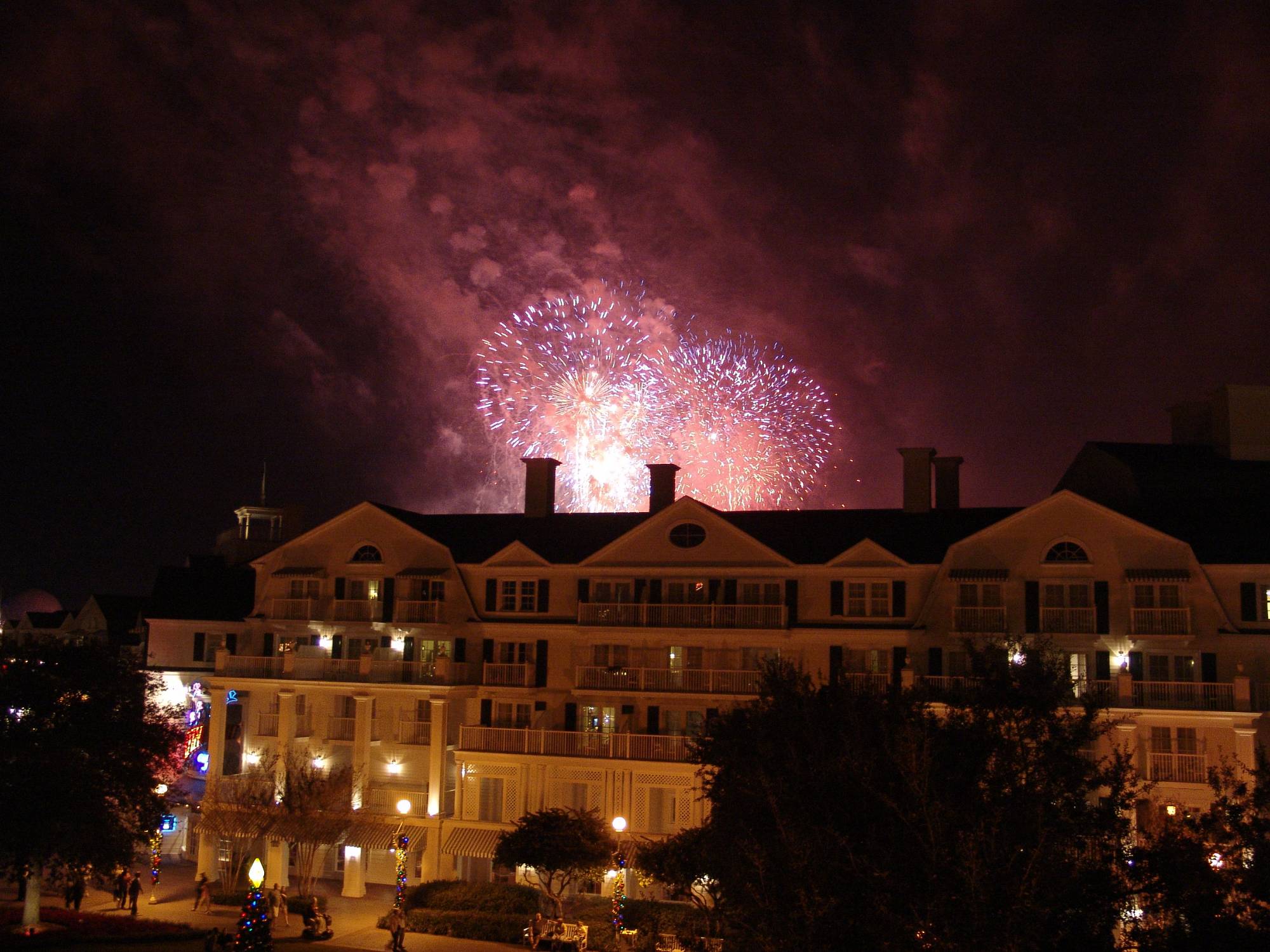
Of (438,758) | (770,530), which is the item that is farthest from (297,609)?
(770,530)

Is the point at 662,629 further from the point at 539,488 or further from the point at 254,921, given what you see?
the point at 254,921

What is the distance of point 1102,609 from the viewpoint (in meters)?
43.9

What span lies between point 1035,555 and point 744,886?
80.7ft

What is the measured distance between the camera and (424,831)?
48.5 meters

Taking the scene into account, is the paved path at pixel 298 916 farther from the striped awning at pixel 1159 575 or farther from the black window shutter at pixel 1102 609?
the striped awning at pixel 1159 575

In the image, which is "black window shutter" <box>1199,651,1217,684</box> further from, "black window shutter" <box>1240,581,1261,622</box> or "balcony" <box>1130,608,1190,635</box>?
"black window shutter" <box>1240,581,1261,622</box>

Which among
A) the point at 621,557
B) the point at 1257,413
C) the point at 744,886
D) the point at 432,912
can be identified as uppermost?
the point at 1257,413

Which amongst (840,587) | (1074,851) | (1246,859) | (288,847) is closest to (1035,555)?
(840,587)

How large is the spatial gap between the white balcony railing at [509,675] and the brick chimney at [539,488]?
26.3 feet

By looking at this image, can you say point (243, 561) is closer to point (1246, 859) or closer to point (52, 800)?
point (52, 800)

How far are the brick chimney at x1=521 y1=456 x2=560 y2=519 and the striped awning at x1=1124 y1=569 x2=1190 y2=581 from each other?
80.1 feet

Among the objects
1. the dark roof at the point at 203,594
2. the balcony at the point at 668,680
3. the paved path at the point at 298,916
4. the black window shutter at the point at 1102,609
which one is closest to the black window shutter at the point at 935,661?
the black window shutter at the point at 1102,609

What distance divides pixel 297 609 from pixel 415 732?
7481mm

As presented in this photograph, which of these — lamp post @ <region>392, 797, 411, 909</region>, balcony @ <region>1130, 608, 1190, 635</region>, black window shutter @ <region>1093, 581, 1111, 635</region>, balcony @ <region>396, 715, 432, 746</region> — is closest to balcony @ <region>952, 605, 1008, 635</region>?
black window shutter @ <region>1093, 581, 1111, 635</region>
